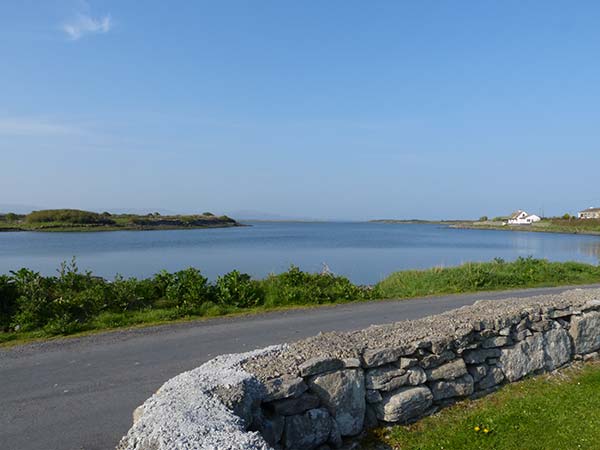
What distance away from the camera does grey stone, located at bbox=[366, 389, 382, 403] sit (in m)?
5.24

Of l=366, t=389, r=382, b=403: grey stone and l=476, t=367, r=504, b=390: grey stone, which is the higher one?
l=366, t=389, r=382, b=403: grey stone

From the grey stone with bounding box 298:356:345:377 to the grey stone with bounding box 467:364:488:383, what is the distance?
2.45m

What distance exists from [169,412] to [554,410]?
5387 millimetres

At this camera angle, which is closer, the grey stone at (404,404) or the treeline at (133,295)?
the grey stone at (404,404)

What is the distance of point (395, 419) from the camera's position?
535 centimetres

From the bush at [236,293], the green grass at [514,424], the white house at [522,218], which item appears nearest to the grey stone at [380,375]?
the green grass at [514,424]

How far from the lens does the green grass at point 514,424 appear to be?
522 centimetres

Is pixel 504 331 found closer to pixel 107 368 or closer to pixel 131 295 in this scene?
pixel 107 368

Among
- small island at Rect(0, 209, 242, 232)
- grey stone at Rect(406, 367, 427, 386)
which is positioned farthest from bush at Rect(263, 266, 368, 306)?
small island at Rect(0, 209, 242, 232)

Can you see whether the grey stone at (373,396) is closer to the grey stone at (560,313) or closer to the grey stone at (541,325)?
the grey stone at (541,325)

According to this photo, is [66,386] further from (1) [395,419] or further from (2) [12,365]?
(1) [395,419]

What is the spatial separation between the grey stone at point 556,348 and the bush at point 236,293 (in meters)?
7.68

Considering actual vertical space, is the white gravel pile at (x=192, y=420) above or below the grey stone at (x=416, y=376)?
above

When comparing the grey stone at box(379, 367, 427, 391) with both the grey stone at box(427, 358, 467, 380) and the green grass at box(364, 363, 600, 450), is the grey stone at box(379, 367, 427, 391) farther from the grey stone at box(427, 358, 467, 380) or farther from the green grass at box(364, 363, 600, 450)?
the green grass at box(364, 363, 600, 450)
